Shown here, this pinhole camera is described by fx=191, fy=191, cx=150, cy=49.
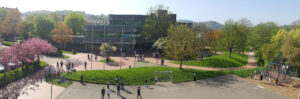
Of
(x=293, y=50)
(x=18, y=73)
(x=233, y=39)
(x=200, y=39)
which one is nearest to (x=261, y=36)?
(x=233, y=39)

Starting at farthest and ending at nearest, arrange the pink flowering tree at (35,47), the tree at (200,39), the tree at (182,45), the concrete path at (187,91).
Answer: the tree at (200,39), the tree at (182,45), the pink flowering tree at (35,47), the concrete path at (187,91)

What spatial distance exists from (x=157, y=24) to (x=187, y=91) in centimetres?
3339

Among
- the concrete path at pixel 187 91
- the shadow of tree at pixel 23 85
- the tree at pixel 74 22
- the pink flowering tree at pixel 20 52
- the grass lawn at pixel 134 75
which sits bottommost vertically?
the concrete path at pixel 187 91

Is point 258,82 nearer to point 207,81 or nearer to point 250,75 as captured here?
point 250,75

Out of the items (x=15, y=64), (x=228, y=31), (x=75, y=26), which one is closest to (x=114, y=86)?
(x=15, y=64)

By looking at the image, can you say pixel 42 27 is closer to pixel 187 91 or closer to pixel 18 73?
pixel 18 73

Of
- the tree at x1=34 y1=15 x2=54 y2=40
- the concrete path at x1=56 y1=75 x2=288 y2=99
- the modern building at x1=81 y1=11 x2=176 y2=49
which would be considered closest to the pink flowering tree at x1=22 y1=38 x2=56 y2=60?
the concrete path at x1=56 y1=75 x2=288 y2=99

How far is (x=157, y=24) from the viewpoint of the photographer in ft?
183

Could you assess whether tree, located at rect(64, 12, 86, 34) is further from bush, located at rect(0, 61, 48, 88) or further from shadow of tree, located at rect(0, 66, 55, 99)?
shadow of tree, located at rect(0, 66, 55, 99)

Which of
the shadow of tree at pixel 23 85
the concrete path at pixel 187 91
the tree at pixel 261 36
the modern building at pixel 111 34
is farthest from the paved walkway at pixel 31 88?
the tree at pixel 261 36

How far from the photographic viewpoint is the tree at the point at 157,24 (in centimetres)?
5541

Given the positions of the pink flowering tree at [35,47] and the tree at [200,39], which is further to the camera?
the tree at [200,39]

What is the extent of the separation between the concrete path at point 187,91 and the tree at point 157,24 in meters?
29.1

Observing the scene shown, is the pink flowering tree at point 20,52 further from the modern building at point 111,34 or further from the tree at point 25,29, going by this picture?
the tree at point 25,29
